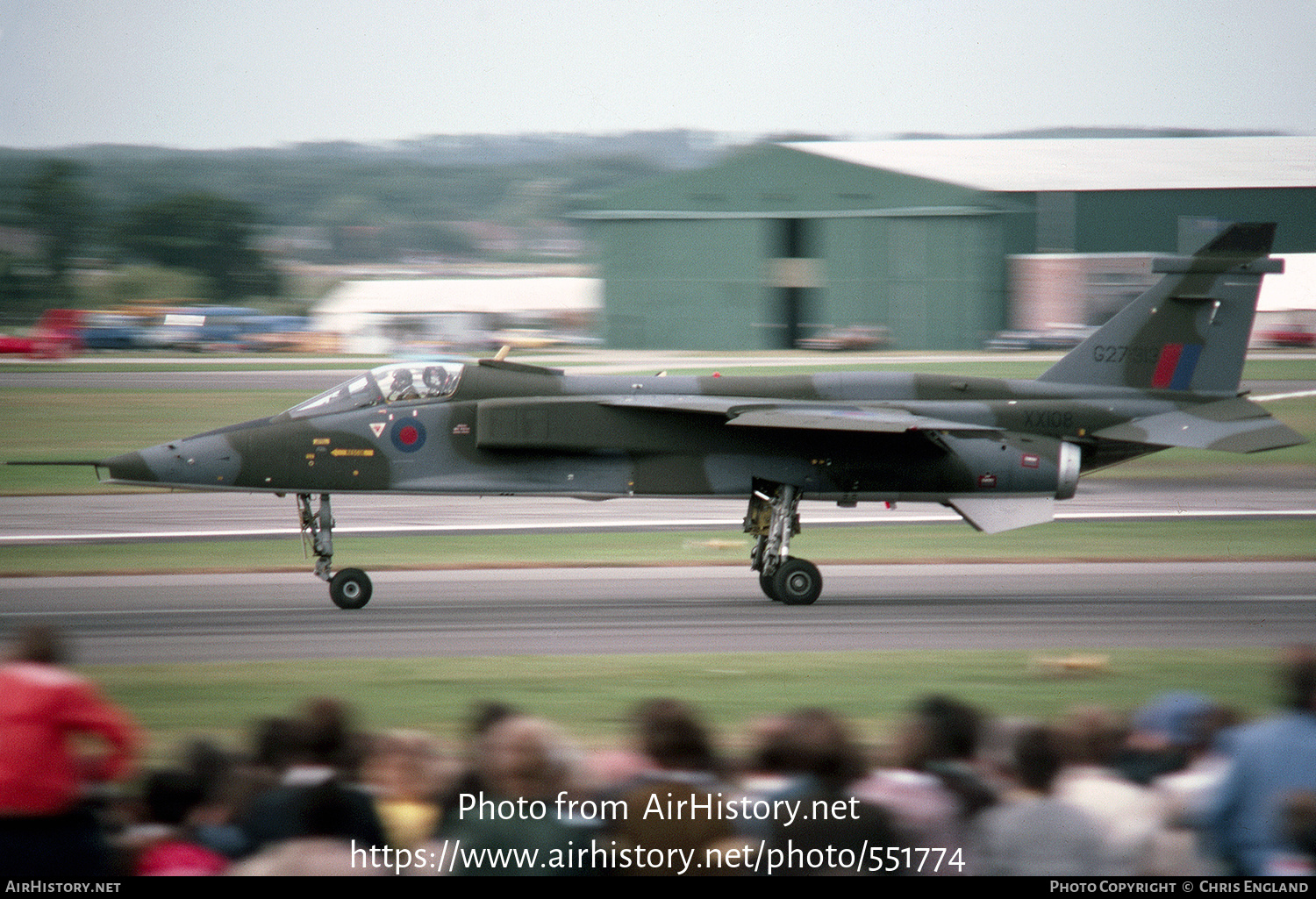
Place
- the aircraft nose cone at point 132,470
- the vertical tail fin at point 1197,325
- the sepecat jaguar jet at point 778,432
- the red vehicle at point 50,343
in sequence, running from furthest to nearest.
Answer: the red vehicle at point 50,343 → the vertical tail fin at point 1197,325 → the sepecat jaguar jet at point 778,432 → the aircraft nose cone at point 132,470

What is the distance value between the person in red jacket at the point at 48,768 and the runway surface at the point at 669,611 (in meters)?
7.88

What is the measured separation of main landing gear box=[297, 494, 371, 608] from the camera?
15773 millimetres

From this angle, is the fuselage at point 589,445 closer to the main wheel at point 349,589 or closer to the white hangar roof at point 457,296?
the main wheel at point 349,589

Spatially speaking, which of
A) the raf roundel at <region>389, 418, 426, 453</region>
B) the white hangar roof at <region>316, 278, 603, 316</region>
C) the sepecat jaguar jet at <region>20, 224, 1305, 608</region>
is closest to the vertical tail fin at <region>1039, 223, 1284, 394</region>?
the sepecat jaguar jet at <region>20, 224, 1305, 608</region>

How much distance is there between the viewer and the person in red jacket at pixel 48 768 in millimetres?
5195

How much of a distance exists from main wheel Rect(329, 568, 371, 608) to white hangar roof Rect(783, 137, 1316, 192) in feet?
152

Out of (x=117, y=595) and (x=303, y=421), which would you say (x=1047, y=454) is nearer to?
(x=303, y=421)

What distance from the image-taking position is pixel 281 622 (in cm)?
1505

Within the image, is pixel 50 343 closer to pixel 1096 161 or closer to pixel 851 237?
pixel 851 237

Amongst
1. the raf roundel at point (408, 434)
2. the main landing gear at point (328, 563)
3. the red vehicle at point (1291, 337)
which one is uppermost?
the raf roundel at point (408, 434)

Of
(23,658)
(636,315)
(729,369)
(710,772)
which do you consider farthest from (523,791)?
(636,315)

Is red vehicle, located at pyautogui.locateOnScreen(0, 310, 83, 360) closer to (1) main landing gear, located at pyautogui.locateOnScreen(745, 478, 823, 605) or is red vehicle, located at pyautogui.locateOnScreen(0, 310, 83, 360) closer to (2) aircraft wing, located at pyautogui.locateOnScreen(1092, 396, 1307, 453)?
(1) main landing gear, located at pyautogui.locateOnScreen(745, 478, 823, 605)

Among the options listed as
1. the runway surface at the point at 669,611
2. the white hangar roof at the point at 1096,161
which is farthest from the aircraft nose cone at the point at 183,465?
the white hangar roof at the point at 1096,161

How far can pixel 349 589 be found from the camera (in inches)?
622
